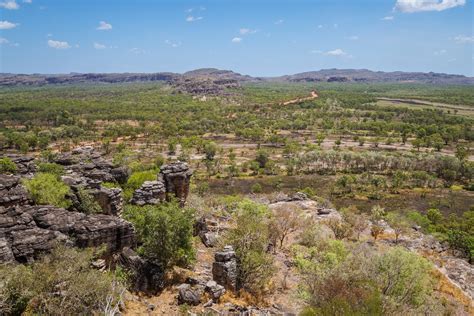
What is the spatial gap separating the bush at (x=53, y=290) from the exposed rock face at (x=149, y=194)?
47.3 ft

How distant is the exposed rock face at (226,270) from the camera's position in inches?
988

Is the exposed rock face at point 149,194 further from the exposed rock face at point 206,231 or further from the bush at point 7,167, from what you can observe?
the bush at point 7,167

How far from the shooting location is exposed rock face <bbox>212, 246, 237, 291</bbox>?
2509 cm

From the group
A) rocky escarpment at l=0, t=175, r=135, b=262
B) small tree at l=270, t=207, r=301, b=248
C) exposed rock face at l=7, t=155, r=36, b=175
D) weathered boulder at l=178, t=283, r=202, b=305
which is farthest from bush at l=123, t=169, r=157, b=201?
weathered boulder at l=178, t=283, r=202, b=305

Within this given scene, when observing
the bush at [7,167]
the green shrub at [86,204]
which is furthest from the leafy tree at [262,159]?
the green shrub at [86,204]

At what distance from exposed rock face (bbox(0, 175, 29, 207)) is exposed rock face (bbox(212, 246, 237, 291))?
1351 cm

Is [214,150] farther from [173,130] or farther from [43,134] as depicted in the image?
[43,134]

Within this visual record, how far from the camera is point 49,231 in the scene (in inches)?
863

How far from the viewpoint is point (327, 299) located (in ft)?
65.5

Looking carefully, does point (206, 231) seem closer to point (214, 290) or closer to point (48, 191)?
point (214, 290)

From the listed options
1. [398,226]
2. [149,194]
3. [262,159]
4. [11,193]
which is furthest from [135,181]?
[262,159]

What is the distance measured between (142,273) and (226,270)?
5.45m

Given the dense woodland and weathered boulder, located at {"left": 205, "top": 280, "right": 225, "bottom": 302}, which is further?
weathered boulder, located at {"left": 205, "top": 280, "right": 225, "bottom": 302}

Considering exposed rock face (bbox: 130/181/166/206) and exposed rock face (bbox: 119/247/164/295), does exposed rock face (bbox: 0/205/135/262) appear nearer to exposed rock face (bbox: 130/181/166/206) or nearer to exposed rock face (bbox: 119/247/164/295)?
exposed rock face (bbox: 119/247/164/295)
